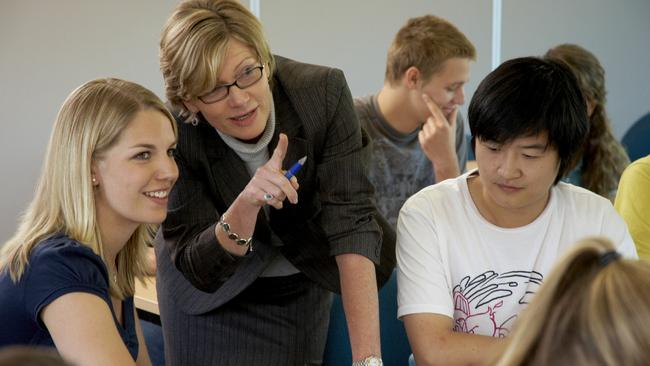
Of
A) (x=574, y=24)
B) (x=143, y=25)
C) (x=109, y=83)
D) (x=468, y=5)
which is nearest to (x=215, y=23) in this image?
(x=109, y=83)

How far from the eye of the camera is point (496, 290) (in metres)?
1.86

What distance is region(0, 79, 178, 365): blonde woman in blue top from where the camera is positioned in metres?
1.62

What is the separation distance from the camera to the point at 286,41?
16.3 ft

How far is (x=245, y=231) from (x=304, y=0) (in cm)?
329

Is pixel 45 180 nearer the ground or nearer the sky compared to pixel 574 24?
nearer the sky

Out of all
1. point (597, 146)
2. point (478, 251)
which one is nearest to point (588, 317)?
point (478, 251)

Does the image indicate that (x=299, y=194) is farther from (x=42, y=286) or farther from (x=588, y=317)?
(x=588, y=317)

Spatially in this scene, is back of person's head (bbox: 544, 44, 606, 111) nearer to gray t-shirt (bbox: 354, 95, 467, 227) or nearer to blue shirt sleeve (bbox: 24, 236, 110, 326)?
gray t-shirt (bbox: 354, 95, 467, 227)

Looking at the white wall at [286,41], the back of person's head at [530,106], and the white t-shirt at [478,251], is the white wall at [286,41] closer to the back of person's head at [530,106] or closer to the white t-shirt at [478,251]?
the white t-shirt at [478,251]

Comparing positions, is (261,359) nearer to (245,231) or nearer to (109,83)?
(245,231)

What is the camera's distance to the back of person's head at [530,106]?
178 cm

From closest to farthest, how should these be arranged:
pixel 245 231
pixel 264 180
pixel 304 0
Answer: pixel 264 180
pixel 245 231
pixel 304 0

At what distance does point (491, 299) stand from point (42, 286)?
2.83 feet

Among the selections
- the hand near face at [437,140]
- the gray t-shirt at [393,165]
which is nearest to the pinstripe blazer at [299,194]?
the hand near face at [437,140]
